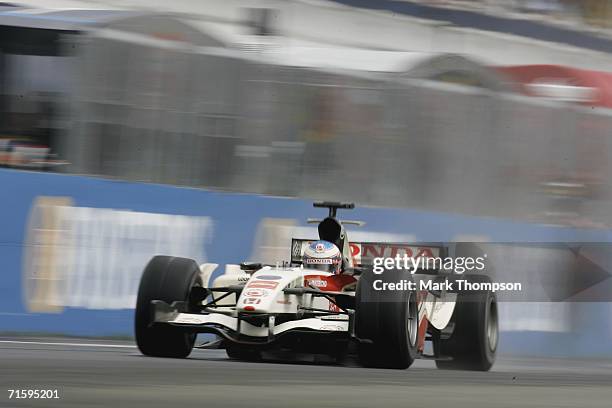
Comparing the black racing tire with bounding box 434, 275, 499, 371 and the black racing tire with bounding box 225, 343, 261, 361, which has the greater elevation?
the black racing tire with bounding box 434, 275, 499, 371

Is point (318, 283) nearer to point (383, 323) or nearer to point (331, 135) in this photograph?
point (383, 323)

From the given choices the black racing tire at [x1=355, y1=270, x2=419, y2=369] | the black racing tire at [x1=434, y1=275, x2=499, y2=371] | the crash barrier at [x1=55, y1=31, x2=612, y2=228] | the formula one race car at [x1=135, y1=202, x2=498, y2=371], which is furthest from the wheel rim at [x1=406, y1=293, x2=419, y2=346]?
the crash barrier at [x1=55, y1=31, x2=612, y2=228]

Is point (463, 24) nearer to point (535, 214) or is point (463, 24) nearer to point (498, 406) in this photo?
point (535, 214)

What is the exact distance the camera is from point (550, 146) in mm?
13977

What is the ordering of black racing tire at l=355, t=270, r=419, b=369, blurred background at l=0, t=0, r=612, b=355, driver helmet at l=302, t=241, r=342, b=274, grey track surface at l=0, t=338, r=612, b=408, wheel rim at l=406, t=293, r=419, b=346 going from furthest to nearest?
blurred background at l=0, t=0, r=612, b=355 < driver helmet at l=302, t=241, r=342, b=274 < wheel rim at l=406, t=293, r=419, b=346 < black racing tire at l=355, t=270, r=419, b=369 < grey track surface at l=0, t=338, r=612, b=408

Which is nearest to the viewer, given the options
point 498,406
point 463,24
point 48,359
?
point 498,406

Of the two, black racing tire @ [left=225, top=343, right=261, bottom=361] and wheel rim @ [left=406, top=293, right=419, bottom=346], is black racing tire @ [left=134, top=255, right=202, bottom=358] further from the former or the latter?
wheel rim @ [left=406, top=293, right=419, bottom=346]

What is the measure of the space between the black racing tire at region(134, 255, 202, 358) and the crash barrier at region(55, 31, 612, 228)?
7.86ft

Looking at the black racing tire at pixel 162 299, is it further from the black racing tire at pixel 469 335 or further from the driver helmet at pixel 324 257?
the black racing tire at pixel 469 335

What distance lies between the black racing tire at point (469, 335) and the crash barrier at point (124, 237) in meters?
2.35

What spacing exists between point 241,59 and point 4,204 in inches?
107

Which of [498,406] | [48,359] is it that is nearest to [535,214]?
[48,359]

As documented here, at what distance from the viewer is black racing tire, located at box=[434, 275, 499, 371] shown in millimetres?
10930

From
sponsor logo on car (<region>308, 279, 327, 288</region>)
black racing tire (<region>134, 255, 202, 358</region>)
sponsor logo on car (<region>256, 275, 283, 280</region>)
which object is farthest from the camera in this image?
sponsor logo on car (<region>308, 279, 327, 288</region>)
